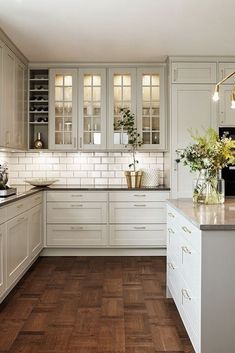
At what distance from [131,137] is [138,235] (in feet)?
4.08

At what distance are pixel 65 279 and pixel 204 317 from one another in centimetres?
213

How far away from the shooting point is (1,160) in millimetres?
4902

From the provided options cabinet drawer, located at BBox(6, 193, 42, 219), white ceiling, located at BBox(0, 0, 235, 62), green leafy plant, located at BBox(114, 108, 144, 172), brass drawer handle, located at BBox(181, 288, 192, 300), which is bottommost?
brass drawer handle, located at BBox(181, 288, 192, 300)

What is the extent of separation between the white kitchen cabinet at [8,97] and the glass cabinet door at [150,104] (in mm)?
1585

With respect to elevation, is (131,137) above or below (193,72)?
below

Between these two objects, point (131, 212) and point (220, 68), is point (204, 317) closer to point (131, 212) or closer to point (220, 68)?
point (131, 212)

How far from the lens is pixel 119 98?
4.96 meters

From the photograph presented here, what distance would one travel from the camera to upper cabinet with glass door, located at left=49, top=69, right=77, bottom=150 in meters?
4.96

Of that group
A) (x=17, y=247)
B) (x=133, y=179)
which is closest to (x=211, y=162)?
(x=17, y=247)

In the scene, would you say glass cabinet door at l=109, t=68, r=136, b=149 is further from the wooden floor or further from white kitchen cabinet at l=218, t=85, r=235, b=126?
the wooden floor

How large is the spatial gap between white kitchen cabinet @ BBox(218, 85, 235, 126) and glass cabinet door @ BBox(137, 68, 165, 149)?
751 mm

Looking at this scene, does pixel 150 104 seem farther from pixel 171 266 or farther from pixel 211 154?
pixel 171 266

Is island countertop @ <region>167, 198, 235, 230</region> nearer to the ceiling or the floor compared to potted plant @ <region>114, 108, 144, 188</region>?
nearer to the floor

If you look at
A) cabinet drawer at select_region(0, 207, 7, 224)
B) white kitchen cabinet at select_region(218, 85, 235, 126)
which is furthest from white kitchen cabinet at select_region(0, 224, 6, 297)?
white kitchen cabinet at select_region(218, 85, 235, 126)
